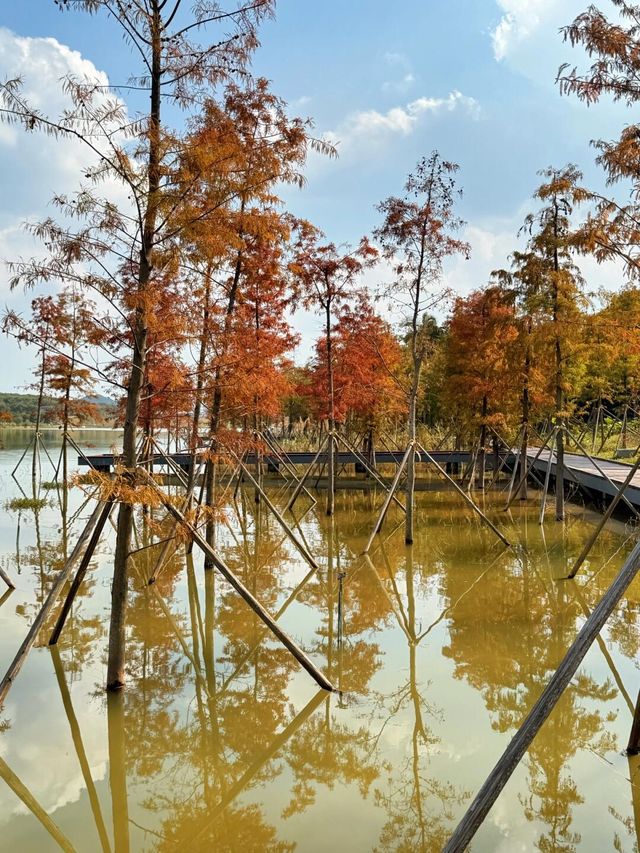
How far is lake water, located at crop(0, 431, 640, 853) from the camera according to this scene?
14.6 feet

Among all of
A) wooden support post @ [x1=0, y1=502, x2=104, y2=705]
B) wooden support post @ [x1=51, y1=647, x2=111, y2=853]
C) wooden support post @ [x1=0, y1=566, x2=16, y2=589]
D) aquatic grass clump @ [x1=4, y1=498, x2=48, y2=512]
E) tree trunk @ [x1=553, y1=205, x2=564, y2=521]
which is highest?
tree trunk @ [x1=553, y1=205, x2=564, y2=521]

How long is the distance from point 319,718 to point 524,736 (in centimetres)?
294

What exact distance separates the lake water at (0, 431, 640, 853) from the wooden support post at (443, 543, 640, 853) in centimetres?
95

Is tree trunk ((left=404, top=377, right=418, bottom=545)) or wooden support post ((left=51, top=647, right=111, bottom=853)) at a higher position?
tree trunk ((left=404, top=377, right=418, bottom=545))

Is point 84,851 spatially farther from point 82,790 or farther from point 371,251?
point 371,251

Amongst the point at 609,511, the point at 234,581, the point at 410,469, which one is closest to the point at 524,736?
the point at 234,581

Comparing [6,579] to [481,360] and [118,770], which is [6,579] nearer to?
[118,770]

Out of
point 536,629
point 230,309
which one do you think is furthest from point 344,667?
point 230,309

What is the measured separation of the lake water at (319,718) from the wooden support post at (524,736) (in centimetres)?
95

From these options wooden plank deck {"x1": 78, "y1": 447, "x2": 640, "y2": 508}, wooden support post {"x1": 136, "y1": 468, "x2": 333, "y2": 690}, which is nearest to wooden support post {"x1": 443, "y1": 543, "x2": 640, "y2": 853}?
wooden support post {"x1": 136, "y1": 468, "x2": 333, "y2": 690}

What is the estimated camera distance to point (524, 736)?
11.9 feet

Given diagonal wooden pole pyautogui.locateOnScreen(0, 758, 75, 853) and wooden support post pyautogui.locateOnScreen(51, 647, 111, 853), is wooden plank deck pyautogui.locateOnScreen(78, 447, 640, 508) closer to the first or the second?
wooden support post pyautogui.locateOnScreen(51, 647, 111, 853)

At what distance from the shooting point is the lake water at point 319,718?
4461 mm

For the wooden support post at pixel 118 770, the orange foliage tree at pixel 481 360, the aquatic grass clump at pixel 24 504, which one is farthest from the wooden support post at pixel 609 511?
the aquatic grass clump at pixel 24 504
